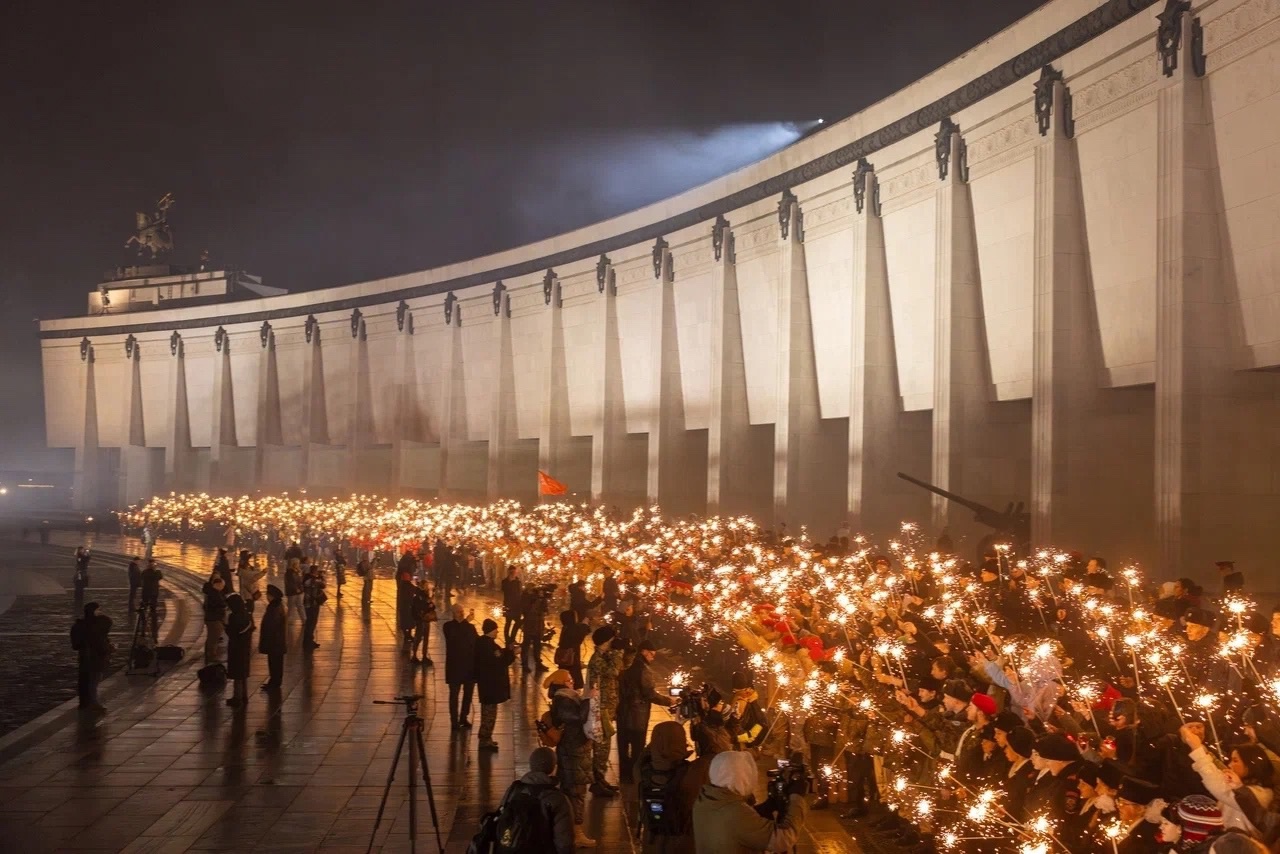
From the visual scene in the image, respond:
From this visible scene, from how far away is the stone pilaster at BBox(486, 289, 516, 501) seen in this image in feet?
179

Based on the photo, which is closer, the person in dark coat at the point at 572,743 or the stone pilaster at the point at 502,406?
the person in dark coat at the point at 572,743

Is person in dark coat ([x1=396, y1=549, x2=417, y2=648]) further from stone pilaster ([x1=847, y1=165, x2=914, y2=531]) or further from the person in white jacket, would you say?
the person in white jacket

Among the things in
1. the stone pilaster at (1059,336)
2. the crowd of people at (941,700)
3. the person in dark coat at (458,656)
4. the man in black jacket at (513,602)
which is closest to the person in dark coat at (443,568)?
the crowd of people at (941,700)

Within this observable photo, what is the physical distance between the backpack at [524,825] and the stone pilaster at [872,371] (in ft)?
82.7

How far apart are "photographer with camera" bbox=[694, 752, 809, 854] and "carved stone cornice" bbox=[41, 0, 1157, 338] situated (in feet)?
63.1

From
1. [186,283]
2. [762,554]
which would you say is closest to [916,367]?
[762,554]

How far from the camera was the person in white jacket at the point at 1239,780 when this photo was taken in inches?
278

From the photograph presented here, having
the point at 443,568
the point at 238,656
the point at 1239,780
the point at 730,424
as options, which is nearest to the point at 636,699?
the point at 1239,780

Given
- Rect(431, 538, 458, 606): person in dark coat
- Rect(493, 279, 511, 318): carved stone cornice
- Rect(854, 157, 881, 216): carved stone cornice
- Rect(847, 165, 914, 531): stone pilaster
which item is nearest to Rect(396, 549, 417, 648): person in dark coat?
Rect(431, 538, 458, 606): person in dark coat

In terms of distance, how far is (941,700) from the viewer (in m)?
10.5

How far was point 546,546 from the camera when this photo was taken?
105 feet

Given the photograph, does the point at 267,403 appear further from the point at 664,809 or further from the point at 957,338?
the point at 664,809

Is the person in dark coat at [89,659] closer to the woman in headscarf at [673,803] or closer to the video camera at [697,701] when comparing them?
the video camera at [697,701]

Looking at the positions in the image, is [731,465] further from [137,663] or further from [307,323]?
[307,323]
